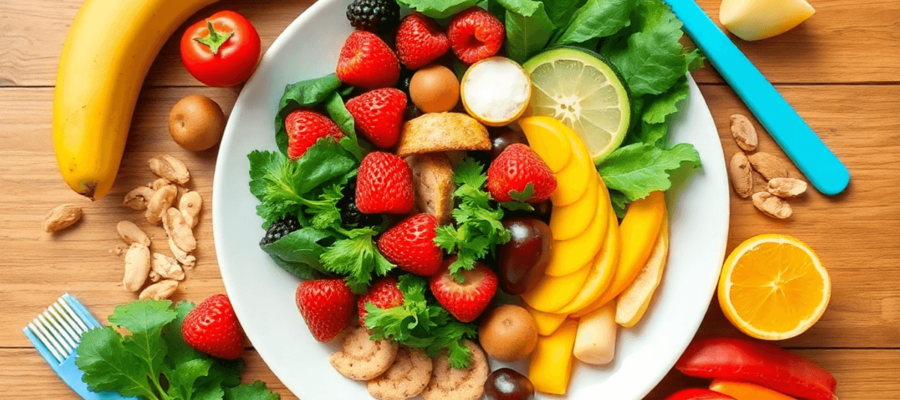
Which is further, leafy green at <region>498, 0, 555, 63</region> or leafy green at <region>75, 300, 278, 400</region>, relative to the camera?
leafy green at <region>75, 300, 278, 400</region>

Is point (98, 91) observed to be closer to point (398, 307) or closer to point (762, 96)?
point (398, 307)

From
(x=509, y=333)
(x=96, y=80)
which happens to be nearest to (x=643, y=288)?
(x=509, y=333)

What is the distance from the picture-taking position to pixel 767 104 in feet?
5.96

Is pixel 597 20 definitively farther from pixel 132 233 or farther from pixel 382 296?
pixel 132 233

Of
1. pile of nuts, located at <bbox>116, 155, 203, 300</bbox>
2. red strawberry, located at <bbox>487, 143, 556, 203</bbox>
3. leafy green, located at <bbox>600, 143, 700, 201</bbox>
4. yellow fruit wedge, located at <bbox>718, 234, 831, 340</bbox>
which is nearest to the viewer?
red strawberry, located at <bbox>487, 143, 556, 203</bbox>

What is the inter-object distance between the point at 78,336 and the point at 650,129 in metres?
1.66

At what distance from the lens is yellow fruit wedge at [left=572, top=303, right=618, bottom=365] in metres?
1.68

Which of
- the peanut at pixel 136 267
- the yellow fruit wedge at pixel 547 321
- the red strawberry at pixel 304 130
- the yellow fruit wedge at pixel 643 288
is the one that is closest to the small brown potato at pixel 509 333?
the yellow fruit wedge at pixel 547 321

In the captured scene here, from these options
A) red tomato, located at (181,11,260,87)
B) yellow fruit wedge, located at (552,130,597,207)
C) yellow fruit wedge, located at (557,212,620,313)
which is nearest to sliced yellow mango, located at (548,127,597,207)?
yellow fruit wedge, located at (552,130,597,207)

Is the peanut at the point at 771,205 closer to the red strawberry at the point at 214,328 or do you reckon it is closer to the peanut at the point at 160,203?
the red strawberry at the point at 214,328

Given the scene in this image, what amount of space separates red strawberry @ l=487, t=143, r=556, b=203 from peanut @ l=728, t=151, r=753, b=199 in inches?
24.0

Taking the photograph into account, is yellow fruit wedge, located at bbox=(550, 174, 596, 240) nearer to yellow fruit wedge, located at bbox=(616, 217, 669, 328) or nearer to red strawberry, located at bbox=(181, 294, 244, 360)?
yellow fruit wedge, located at bbox=(616, 217, 669, 328)

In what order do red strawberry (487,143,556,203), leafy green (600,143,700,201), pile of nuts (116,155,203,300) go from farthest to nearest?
pile of nuts (116,155,203,300)
leafy green (600,143,700,201)
red strawberry (487,143,556,203)

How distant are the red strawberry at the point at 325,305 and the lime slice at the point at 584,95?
69 centimetres
